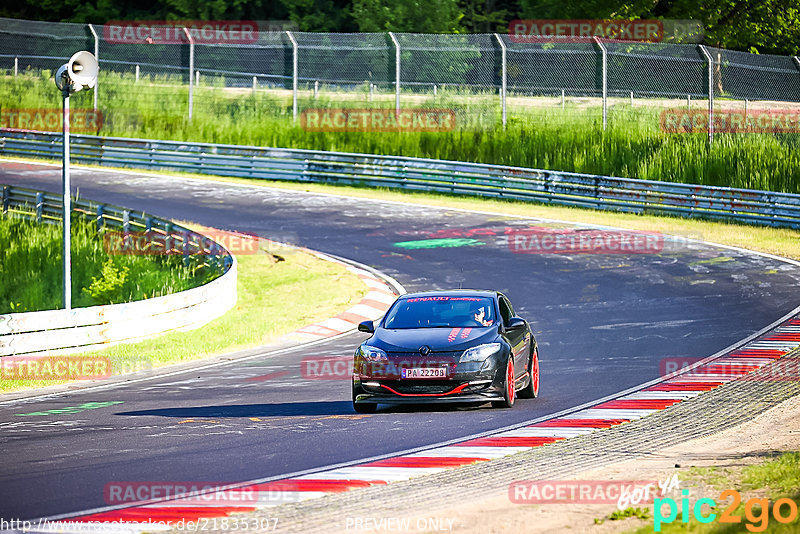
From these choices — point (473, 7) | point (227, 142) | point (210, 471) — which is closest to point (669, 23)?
point (473, 7)

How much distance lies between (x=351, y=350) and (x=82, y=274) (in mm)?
8141

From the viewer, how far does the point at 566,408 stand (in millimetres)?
12242

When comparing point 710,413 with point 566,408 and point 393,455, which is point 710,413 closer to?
point 566,408

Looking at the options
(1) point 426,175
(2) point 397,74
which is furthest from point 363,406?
(2) point 397,74

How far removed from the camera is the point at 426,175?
33.5 m

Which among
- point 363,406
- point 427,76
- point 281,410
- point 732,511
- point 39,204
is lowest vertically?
point 39,204

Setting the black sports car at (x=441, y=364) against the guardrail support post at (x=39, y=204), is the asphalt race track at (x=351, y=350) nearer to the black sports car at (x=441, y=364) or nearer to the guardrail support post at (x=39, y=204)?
the black sports car at (x=441, y=364)

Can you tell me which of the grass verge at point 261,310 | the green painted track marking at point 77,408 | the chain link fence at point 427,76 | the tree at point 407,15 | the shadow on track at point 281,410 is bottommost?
the grass verge at point 261,310

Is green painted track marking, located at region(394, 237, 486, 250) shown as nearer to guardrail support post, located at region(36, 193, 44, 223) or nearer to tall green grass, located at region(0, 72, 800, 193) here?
tall green grass, located at region(0, 72, 800, 193)

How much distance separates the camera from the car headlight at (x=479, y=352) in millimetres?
11906

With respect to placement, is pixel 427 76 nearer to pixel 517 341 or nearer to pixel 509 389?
pixel 517 341

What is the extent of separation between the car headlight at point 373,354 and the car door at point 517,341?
140 cm

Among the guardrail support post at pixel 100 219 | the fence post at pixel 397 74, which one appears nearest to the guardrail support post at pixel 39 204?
the guardrail support post at pixel 100 219

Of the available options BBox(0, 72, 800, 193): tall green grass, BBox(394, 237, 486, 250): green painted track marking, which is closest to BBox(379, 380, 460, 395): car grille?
BBox(394, 237, 486, 250): green painted track marking
